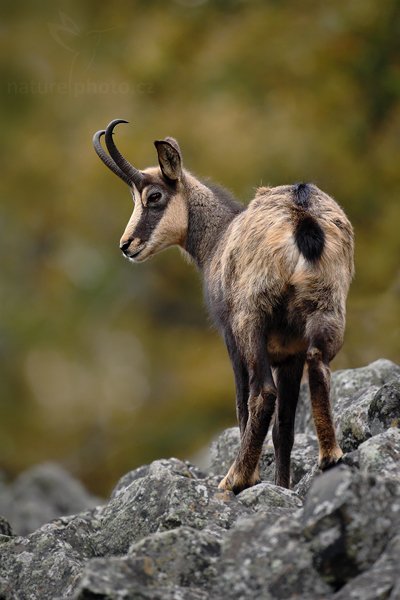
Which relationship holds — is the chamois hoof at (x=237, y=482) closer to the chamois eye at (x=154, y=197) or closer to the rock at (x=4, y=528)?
the rock at (x=4, y=528)

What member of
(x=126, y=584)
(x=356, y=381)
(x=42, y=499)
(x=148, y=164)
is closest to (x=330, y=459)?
(x=126, y=584)

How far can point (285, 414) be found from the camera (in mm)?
9633

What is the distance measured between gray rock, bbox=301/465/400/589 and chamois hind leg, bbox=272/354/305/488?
313 centimetres

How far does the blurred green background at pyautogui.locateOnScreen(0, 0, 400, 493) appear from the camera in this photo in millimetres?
32719

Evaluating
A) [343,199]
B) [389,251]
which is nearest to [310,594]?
[389,251]

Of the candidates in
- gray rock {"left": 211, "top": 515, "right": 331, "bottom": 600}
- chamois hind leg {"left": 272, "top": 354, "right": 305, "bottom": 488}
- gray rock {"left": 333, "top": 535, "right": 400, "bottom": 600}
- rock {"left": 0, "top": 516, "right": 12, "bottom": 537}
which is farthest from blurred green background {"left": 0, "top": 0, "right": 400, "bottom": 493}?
gray rock {"left": 333, "top": 535, "right": 400, "bottom": 600}

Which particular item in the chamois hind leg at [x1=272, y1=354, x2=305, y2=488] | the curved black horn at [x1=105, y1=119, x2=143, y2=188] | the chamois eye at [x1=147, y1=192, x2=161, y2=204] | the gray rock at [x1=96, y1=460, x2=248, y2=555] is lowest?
the gray rock at [x1=96, y1=460, x2=248, y2=555]

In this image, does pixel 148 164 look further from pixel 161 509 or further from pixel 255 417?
pixel 161 509

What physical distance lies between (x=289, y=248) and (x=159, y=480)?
193 centimetres

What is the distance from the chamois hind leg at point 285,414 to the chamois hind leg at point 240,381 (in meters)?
0.27

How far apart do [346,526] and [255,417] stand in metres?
2.69

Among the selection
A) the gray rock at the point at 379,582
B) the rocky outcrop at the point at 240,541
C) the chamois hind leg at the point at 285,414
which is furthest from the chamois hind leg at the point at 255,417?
the gray rock at the point at 379,582

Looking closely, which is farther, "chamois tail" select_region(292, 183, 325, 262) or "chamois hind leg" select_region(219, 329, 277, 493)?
"chamois hind leg" select_region(219, 329, 277, 493)

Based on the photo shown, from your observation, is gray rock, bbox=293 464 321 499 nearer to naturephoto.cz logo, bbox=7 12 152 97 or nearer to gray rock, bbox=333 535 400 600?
gray rock, bbox=333 535 400 600
